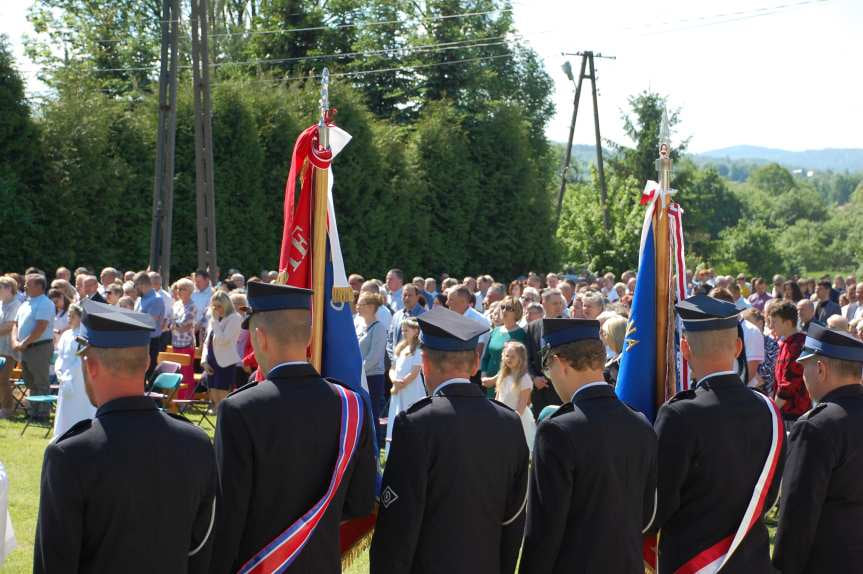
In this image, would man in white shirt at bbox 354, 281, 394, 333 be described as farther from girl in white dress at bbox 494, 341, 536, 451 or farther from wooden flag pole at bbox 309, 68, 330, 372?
wooden flag pole at bbox 309, 68, 330, 372

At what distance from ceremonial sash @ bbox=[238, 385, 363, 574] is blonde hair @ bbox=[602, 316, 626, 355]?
4299 millimetres

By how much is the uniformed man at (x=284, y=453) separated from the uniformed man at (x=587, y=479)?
723 mm

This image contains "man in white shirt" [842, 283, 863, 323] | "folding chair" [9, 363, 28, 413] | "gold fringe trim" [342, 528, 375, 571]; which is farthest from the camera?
"man in white shirt" [842, 283, 863, 323]

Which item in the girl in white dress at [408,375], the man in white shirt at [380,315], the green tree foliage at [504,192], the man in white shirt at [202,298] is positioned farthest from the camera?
the green tree foliage at [504,192]

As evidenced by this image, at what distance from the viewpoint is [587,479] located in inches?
161

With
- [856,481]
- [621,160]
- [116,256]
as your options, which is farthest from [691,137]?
[856,481]

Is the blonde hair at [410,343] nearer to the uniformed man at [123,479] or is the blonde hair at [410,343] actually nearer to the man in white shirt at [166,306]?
the man in white shirt at [166,306]

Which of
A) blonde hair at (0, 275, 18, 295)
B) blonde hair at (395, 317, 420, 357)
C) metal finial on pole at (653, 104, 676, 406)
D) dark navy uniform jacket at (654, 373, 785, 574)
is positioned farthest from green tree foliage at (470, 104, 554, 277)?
dark navy uniform jacket at (654, 373, 785, 574)

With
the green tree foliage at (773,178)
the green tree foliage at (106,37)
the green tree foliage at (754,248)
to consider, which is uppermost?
the green tree foliage at (106,37)

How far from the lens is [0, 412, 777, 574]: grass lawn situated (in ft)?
25.9

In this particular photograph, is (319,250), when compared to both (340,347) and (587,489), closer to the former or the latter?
(340,347)

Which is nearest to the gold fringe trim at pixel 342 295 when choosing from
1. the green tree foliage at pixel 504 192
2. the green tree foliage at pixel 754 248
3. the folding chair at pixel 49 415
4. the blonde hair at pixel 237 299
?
the blonde hair at pixel 237 299

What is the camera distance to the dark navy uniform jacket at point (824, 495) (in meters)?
4.43

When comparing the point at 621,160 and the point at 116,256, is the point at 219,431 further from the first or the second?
the point at 621,160
